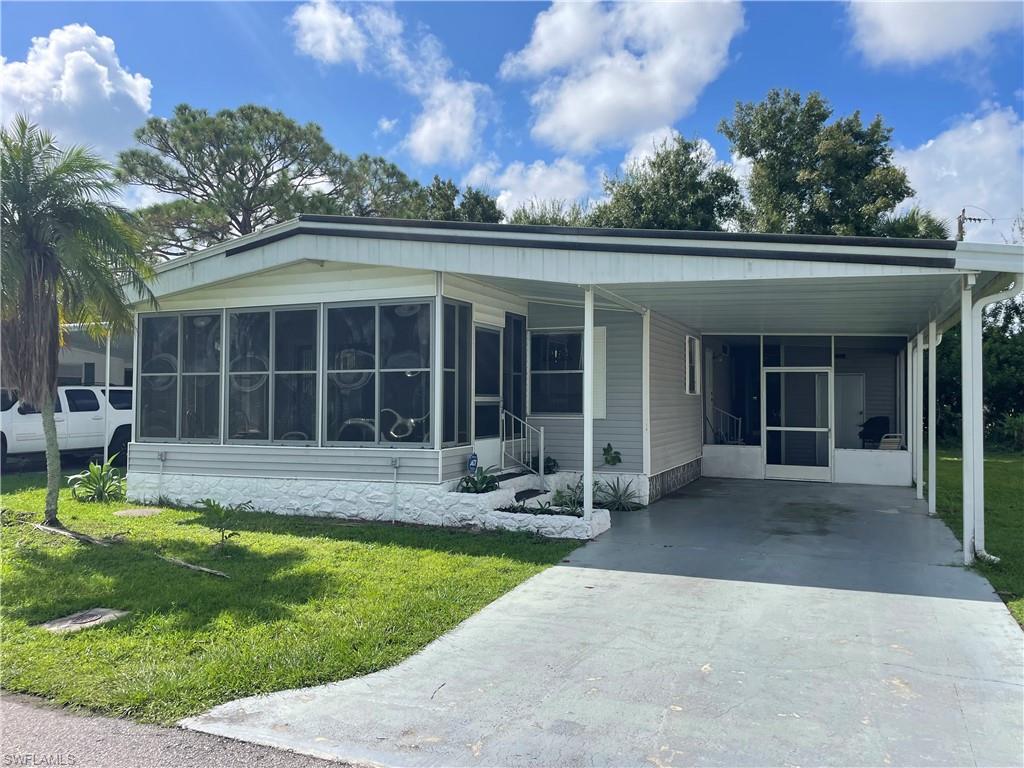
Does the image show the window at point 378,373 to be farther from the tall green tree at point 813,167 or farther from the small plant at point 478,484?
the tall green tree at point 813,167

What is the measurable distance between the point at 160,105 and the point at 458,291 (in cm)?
1641

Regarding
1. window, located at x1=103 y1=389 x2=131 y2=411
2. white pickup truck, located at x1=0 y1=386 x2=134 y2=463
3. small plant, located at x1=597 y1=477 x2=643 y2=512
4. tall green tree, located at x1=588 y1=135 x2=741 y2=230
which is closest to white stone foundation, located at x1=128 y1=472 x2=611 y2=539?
small plant, located at x1=597 y1=477 x2=643 y2=512

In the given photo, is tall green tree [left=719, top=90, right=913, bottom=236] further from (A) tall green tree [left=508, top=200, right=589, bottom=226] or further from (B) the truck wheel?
(B) the truck wheel

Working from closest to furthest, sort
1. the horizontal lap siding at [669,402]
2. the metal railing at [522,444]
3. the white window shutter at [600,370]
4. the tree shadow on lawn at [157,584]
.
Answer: the tree shadow on lawn at [157,584], the metal railing at [522,444], the white window shutter at [600,370], the horizontal lap siding at [669,402]

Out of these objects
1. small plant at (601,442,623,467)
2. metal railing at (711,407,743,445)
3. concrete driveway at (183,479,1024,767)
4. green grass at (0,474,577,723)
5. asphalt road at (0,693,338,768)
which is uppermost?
metal railing at (711,407,743,445)

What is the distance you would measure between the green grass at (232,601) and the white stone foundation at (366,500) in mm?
257

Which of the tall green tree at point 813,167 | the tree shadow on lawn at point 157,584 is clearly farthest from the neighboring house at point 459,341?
the tall green tree at point 813,167

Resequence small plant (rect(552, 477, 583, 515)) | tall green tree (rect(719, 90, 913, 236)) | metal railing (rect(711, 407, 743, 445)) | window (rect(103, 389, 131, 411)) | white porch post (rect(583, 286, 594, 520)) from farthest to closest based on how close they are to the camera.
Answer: tall green tree (rect(719, 90, 913, 236)), window (rect(103, 389, 131, 411)), metal railing (rect(711, 407, 743, 445)), small plant (rect(552, 477, 583, 515)), white porch post (rect(583, 286, 594, 520))

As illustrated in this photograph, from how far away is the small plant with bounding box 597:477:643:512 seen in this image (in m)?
9.98

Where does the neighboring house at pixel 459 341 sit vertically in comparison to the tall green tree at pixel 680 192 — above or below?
below

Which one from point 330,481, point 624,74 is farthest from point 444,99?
point 330,481

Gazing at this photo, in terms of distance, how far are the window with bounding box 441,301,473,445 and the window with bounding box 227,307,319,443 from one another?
181cm

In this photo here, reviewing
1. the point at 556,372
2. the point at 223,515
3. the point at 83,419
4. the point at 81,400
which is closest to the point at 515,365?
the point at 556,372

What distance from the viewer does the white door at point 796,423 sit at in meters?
13.0
